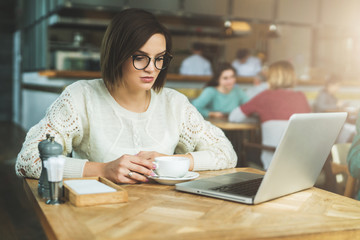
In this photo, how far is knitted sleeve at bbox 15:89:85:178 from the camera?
141cm

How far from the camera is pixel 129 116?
5.75 ft

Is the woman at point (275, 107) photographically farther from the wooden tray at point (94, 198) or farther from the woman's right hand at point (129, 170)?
the wooden tray at point (94, 198)

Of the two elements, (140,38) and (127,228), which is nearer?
(127,228)

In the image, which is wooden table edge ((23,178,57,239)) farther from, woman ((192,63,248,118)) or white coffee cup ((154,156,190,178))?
woman ((192,63,248,118))

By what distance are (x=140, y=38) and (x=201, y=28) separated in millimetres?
8153

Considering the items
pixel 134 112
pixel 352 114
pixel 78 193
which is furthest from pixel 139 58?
pixel 352 114

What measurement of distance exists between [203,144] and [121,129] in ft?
1.14

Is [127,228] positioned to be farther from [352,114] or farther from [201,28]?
[201,28]

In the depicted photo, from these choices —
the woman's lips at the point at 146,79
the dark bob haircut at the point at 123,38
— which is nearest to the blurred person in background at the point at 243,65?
the dark bob haircut at the point at 123,38

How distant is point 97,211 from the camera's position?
1039mm

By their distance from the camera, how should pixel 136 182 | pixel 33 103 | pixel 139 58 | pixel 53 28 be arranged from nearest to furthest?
pixel 136 182 → pixel 139 58 → pixel 33 103 → pixel 53 28

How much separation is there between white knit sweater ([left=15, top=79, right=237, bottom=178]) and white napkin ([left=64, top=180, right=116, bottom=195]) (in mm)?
348

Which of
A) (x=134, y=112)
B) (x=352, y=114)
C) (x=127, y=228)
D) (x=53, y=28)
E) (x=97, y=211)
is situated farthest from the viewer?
(x=53, y=28)

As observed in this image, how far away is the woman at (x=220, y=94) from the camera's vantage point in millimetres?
4891
